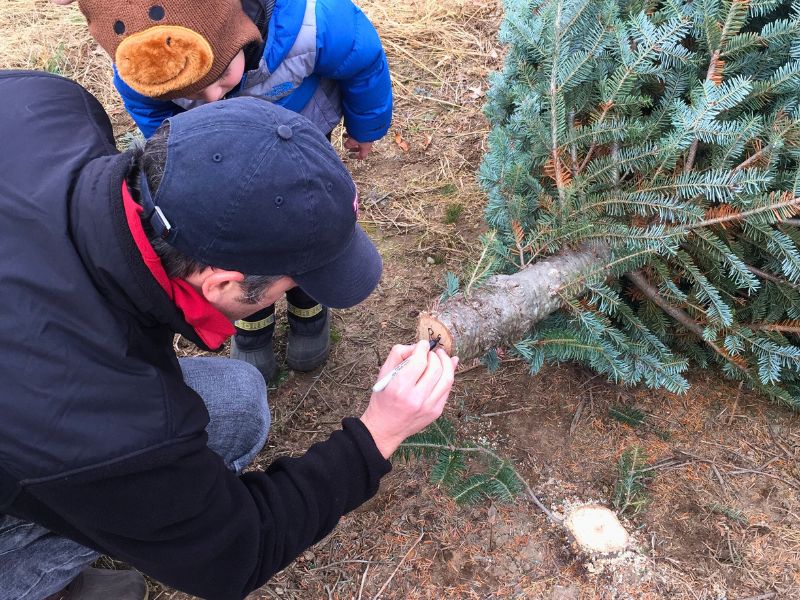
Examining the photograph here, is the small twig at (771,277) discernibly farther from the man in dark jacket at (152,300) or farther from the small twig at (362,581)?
the small twig at (362,581)

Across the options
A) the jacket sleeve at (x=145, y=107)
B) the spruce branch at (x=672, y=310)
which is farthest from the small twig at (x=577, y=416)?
the jacket sleeve at (x=145, y=107)

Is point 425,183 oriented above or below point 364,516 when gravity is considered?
above

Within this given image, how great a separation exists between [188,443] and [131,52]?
110 centimetres

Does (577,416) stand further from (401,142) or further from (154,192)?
(401,142)

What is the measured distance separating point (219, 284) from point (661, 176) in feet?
4.36

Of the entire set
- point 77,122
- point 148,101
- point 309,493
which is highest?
point 77,122

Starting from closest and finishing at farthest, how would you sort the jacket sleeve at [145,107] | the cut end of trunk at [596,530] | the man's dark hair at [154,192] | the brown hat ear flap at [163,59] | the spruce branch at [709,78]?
the man's dark hair at [154,192]
the brown hat ear flap at [163,59]
the spruce branch at [709,78]
the cut end of trunk at [596,530]
the jacket sleeve at [145,107]

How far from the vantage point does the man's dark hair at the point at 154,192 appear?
1242 millimetres

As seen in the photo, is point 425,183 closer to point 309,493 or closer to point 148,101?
point 148,101

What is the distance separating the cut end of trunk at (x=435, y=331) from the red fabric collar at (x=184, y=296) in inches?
21.1

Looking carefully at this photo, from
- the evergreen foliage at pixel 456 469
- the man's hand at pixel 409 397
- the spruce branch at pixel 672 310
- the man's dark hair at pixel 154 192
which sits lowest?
the evergreen foliage at pixel 456 469

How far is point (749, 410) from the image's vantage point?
2252mm

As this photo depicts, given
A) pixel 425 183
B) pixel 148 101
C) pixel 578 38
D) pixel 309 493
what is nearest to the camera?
pixel 309 493

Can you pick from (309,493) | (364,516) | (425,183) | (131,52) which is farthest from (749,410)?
(131,52)
